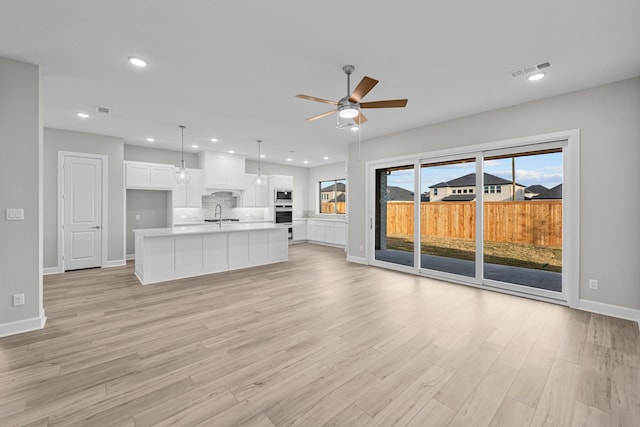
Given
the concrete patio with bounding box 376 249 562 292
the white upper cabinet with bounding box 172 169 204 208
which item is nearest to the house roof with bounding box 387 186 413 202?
the concrete patio with bounding box 376 249 562 292

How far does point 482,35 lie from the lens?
242 cm

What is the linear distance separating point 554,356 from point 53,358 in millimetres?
4345

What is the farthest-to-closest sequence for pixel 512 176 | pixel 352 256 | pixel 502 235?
pixel 352 256 < pixel 502 235 < pixel 512 176

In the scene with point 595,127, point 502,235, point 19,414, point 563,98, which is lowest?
point 19,414

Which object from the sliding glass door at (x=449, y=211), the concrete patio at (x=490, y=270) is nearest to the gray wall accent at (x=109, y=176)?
the concrete patio at (x=490, y=270)

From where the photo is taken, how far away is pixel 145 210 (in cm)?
693

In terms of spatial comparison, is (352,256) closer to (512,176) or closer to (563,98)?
(512,176)

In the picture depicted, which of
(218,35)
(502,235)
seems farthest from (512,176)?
(218,35)

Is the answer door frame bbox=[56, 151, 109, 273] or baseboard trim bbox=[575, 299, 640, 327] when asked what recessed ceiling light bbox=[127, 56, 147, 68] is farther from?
baseboard trim bbox=[575, 299, 640, 327]

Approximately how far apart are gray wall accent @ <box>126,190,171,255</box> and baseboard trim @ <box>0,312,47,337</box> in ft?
13.5

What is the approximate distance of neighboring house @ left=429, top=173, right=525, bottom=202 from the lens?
14.5 ft

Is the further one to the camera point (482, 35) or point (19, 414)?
point (482, 35)

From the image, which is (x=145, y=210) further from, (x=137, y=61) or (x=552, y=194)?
(x=552, y=194)

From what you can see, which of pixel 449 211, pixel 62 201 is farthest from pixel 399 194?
pixel 62 201
